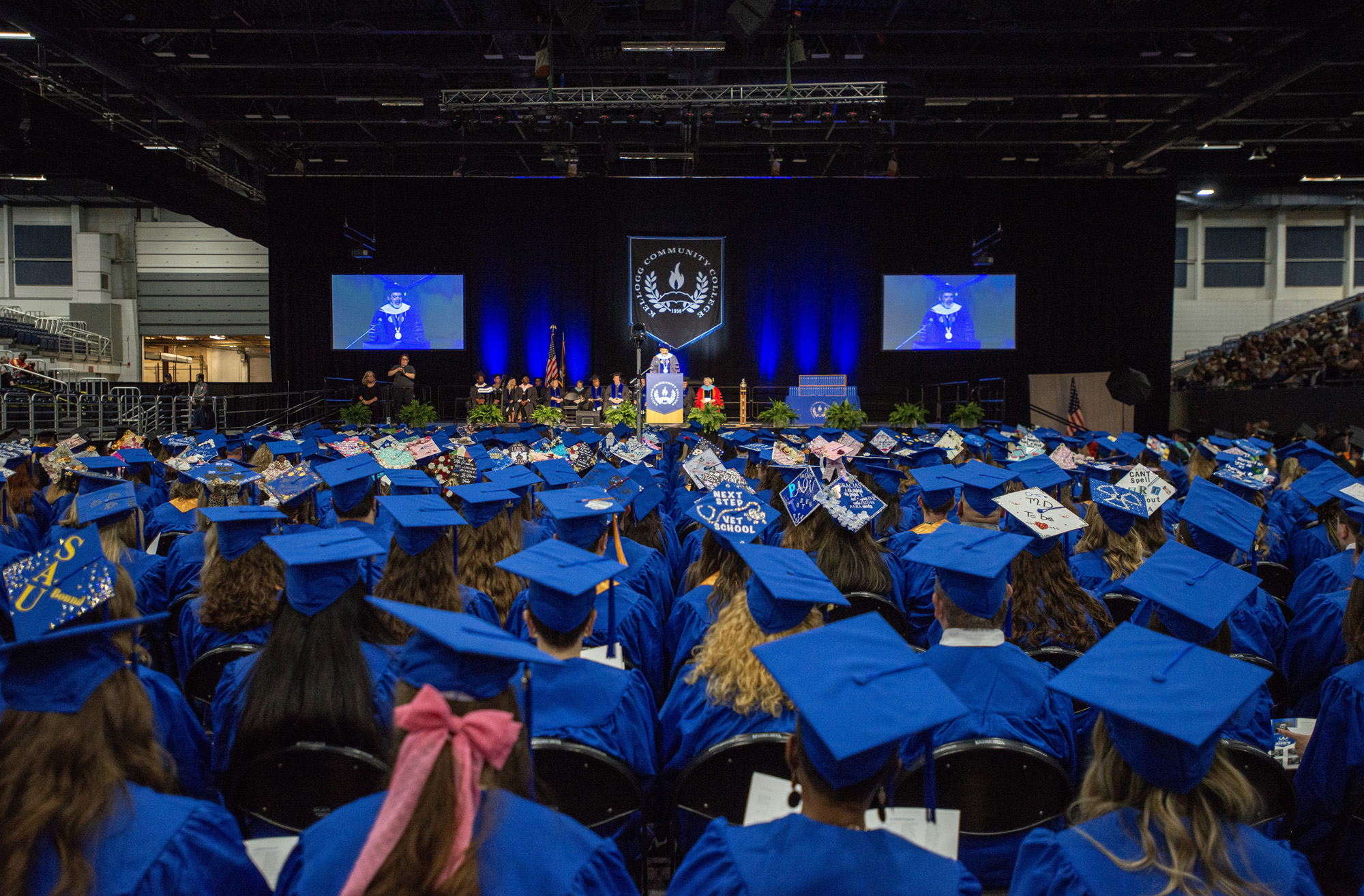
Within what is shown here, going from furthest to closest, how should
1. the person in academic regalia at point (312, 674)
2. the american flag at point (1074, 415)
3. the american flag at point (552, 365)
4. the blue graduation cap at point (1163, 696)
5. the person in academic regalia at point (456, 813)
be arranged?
the american flag at point (552, 365) → the american flag at point (1074, 415) → the person in academic regalia at point (312, 674) → the blue graduation cap at point (1163, 696) → the person in academic regalia at point (456, 813)

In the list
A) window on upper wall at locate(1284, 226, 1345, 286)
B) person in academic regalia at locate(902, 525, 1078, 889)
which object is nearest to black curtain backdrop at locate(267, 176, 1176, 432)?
window on upper wall at locate(1284, 226, 1345, 286)

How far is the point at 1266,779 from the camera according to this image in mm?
1803

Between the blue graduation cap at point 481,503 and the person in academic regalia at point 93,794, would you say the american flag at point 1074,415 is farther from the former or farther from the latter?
the person in academic regalia at point 93,794

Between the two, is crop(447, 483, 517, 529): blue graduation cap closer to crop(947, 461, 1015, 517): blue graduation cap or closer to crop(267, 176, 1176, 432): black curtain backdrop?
crop(947, 461, 1015, 517): blue graduation cap

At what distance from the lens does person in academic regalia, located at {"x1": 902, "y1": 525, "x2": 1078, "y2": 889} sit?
192 cm

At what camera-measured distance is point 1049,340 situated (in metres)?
18.3

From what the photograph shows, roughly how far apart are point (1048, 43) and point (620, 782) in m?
14.5

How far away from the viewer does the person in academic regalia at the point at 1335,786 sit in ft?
6.28

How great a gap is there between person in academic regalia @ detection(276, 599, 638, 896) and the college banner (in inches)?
670

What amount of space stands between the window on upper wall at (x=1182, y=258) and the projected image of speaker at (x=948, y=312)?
709cm

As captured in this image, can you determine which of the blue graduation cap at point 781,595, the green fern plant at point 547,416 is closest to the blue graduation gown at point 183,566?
the blue graduation cap at point 781,595

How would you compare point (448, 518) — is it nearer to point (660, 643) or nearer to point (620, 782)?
point (660, 643)

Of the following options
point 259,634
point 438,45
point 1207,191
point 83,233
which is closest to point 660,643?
point 259,634

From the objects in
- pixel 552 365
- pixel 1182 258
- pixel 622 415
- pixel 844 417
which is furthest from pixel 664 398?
pixel 1182 258
